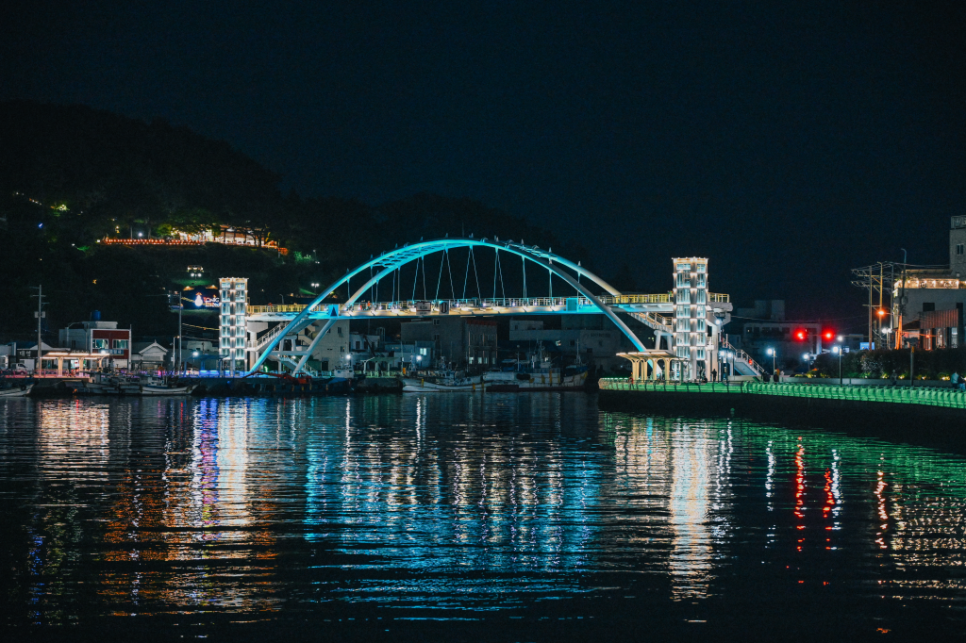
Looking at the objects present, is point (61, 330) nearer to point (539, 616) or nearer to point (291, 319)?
point (291, 319)

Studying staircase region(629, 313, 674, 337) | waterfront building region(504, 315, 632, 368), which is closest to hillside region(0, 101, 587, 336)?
waterfront building region(504, 315, 632, 368)

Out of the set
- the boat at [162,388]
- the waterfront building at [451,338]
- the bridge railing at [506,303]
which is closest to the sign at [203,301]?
the bridge railing at [506,303]

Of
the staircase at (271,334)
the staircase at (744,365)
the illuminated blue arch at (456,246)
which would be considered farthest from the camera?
the staircase at (271,334)

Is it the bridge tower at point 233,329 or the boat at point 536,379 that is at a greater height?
the bridge tower at point 233,329

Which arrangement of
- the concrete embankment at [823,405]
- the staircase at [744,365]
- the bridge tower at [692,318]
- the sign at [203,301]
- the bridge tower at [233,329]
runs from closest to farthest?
the concrete embankment at [823,405] < the bridge tower at [692,318] < the staircase at [744,365] < the bridge tower at [233,329] < the sign at [203,301]

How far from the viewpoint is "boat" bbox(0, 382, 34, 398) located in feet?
246

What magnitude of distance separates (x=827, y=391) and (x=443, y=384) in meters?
53.4

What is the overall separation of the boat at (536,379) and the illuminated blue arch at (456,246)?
11547mm

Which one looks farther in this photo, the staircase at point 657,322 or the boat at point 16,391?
the staircase at point 657,322

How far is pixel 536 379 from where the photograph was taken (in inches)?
4122

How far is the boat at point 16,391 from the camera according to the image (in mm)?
75125

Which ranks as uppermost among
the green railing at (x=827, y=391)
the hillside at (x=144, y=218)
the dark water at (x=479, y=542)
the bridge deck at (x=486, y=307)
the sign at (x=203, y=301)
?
the hillside at (x=144, y=218)

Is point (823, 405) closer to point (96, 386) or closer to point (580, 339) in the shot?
point (96, 386)

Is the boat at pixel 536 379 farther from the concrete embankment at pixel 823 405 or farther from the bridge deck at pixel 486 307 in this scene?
the concrete embankment at pixel 823 405
